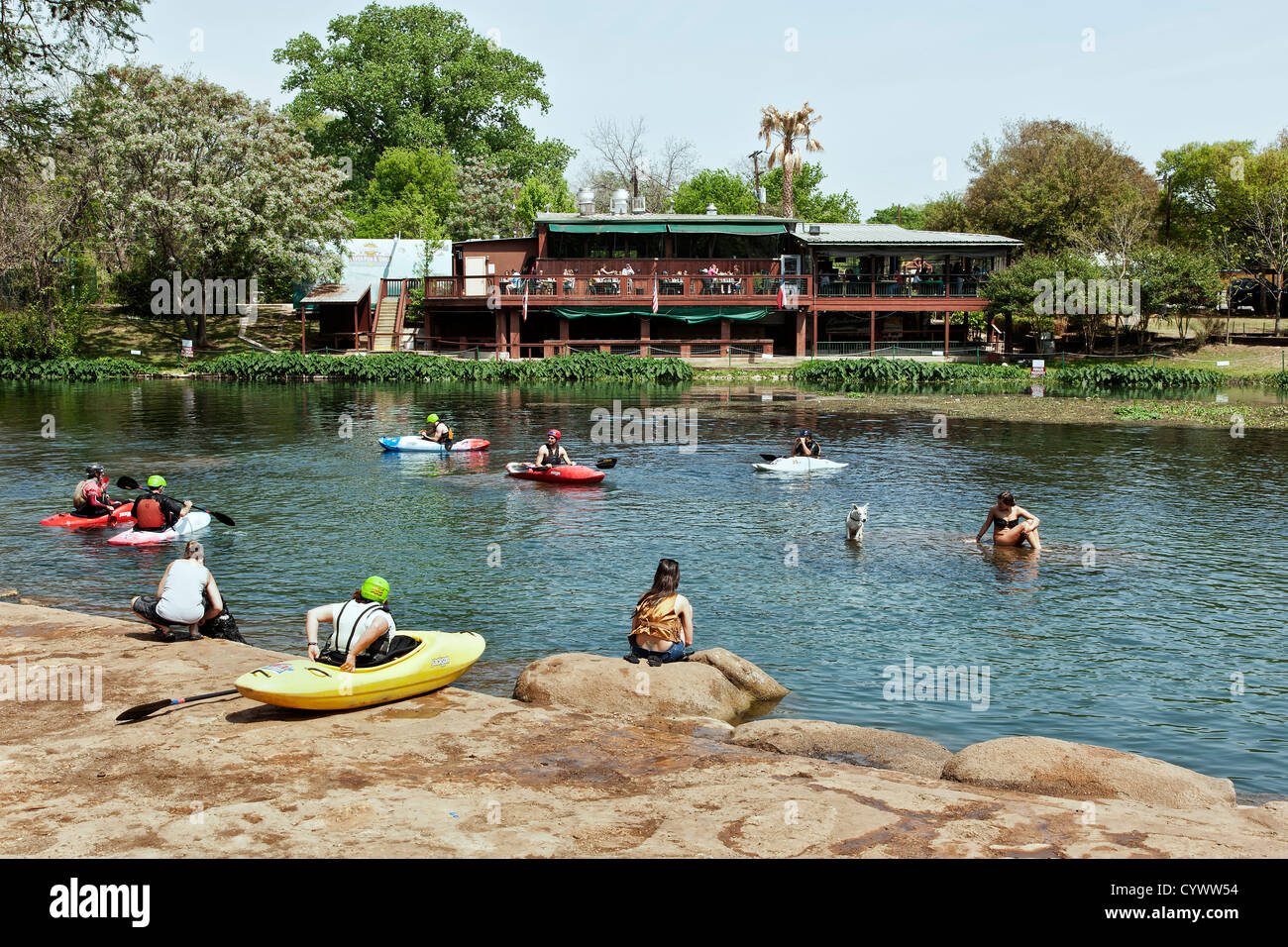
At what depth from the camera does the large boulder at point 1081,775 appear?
33.1ft

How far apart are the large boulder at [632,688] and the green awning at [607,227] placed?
5122 cm

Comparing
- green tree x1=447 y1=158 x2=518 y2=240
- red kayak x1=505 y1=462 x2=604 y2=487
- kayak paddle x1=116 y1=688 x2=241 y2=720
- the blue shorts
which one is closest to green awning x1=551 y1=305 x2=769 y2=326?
green tree x1=447 y1=158 x2=518 y2=240

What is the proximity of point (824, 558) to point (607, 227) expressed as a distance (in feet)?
146

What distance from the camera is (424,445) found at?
3328 cm

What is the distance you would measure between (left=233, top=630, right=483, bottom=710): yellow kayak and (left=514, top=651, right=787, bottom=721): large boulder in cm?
90

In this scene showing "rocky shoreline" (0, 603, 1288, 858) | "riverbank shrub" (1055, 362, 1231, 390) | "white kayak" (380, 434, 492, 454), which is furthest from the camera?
"riverbank shrub" (1055, 362, 1231, 390)

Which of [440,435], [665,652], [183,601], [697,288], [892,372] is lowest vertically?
[665,652]

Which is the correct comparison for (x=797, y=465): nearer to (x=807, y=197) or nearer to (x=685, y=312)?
(x=685, y=312)

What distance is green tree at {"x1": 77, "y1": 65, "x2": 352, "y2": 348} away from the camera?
59.1 metres

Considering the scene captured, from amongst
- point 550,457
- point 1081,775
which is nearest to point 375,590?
point 1081,775

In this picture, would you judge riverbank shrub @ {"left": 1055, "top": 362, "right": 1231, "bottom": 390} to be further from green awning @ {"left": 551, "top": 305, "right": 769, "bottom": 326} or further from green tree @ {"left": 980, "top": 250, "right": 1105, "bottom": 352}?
green awning @ {"left": 551, "top": 305, "right": 769, "bottom": 326}

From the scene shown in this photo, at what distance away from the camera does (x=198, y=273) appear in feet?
212
